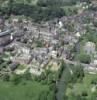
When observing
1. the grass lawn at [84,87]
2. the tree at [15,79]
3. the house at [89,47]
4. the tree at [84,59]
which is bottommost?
the grass lawn at [84,87]

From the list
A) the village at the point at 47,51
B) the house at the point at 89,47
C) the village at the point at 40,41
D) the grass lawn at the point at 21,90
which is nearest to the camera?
the grass lawn at the point at 21,90

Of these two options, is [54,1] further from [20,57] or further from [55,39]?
[20,57]

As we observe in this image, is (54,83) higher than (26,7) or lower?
lower

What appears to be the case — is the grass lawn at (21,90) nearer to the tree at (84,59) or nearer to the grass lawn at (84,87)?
the grass lawn at (84,87)

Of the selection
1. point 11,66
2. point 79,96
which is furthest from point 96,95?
point 11,66

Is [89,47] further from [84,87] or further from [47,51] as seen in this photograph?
[84,87]

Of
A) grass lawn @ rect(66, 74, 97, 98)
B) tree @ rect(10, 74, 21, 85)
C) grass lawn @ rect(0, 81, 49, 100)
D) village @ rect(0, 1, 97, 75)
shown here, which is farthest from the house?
tree @ rect(10, 74, 21, 85)

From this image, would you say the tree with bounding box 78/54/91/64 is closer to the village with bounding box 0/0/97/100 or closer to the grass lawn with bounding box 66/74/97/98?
the village with bounding box 0/0/97/100

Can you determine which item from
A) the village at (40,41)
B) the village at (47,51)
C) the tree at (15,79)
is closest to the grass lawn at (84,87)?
the village at (47,51)
